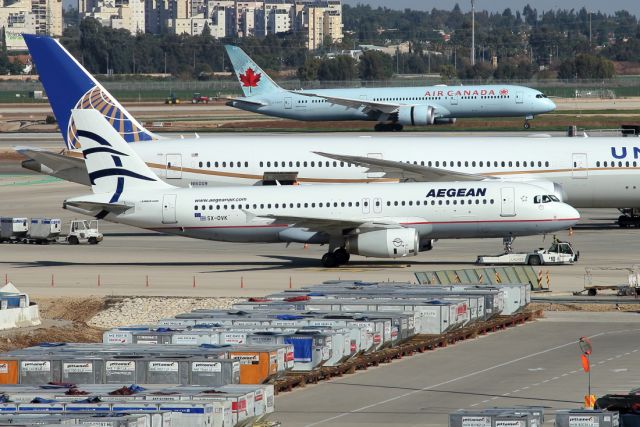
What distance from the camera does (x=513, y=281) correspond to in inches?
2217

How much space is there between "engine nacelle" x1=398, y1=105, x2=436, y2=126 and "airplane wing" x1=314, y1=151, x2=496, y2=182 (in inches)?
2607

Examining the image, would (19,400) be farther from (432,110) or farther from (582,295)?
(432,110)

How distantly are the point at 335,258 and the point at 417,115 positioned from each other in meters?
77.2

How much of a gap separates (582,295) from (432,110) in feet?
278

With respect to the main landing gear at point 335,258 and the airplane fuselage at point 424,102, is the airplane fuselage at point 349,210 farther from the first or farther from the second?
the airplane fuselage at point 424,102

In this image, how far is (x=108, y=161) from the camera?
206 ft

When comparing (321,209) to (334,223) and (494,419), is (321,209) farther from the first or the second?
(494,419)

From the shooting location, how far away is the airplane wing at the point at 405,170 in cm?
6950

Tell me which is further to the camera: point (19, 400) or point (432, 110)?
point (432, 110)

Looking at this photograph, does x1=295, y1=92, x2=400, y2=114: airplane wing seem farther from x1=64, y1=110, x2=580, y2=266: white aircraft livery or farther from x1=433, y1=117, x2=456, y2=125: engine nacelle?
x1=64, y1=110, x2=580, y2=266: white aircraft livery

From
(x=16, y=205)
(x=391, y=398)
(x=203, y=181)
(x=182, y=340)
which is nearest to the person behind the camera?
(x=391, y=398)

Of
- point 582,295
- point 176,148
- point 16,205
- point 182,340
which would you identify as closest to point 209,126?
point 16,205

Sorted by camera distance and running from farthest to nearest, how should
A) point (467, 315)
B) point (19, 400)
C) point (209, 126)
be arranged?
point (209, 126)
point (467, 315)
point (19, 400)

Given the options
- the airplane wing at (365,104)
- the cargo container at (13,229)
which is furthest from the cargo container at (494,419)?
the airplane wing at (365,104)
